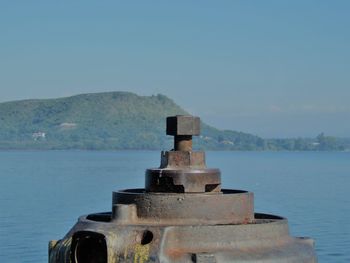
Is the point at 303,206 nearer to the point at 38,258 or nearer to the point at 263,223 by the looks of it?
the point at 38,258

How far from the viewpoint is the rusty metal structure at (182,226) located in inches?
245

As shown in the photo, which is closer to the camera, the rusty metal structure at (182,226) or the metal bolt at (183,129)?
the rusty metal structure at (182,226)

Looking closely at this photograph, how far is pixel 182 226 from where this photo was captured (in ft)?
20.6

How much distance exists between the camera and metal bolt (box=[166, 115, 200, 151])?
6.89 m

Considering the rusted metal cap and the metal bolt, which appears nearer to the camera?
the rusted metal cap

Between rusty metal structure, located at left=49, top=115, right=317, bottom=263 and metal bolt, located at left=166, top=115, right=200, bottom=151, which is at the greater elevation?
metal bolt, located at left=166, top=115, right=200, bottom=151

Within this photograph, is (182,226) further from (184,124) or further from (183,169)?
A: (184,124)

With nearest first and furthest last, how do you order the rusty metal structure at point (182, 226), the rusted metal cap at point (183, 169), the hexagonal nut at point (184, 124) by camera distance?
the rusty metal structure at point (182, 226) < the rusted metal cap at point (183, 169) < the hexagonal nut at point (184, 124)

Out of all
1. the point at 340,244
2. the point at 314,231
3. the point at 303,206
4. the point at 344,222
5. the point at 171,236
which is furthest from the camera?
the point at 303,206

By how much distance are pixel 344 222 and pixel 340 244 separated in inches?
340

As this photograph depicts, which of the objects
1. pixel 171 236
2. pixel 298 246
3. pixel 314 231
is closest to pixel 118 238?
pixel 171 236

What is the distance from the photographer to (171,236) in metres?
6.24

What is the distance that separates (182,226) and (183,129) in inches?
36.5

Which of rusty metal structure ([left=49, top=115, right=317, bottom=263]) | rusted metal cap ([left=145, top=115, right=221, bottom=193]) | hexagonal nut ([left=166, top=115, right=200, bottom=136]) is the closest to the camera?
rusty metal structure ([left=49, top=115, right=317, bottom=263])
